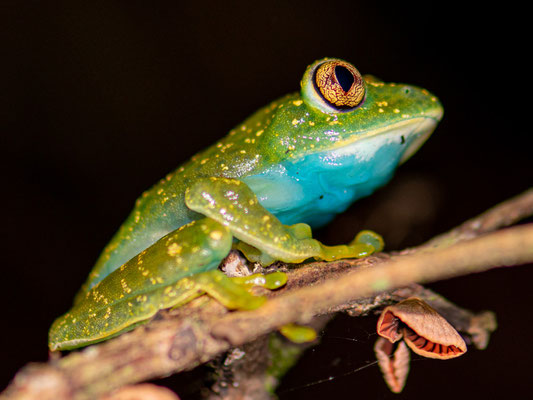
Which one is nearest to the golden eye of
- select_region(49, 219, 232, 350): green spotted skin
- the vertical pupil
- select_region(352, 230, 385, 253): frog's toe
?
the vertical pupil

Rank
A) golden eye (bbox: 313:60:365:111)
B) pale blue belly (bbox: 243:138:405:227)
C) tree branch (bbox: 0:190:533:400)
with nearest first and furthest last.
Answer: tree branch (bbox: 0:190:533:400), golden eye (bbox: 313:60:365:111), pale blue belly (bbox: 243:138:405:227)

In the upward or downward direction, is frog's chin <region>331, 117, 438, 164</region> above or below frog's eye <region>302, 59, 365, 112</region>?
below

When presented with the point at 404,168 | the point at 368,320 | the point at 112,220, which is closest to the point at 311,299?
the point at 368,320

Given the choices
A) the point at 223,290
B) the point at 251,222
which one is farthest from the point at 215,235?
the point at 223,290

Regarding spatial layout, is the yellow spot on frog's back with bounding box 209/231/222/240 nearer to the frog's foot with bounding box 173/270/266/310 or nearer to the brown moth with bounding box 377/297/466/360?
the frog's foot with bounding box 173/270/266/310

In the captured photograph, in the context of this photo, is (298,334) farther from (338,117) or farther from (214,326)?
(338,117)

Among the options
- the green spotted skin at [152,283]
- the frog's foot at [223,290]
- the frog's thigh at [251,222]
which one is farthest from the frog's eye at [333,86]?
the frog's foot at [223,290]

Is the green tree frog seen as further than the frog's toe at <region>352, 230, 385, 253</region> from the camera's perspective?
No
